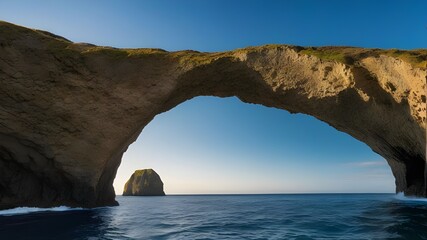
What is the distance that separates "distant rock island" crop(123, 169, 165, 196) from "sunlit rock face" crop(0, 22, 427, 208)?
274ft

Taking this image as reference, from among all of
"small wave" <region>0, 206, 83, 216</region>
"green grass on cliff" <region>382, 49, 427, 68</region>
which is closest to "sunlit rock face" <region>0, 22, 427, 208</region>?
"green grass on cliff" <region>382, 49, 427, 68</region>

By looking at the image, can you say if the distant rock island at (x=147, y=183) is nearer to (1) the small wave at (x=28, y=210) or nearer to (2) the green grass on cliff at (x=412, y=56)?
(1) the small wave at (x=28, y=210)

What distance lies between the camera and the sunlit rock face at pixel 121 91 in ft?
71.2

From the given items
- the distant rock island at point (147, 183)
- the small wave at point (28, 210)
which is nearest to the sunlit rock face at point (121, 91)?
the small wave at point (28, 210)

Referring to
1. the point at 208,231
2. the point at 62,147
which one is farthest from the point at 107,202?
the point at 208,231

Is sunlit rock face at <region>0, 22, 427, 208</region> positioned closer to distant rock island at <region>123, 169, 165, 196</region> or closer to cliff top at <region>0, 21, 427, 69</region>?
cliff top at <region>0, 21, 427, 69</region>

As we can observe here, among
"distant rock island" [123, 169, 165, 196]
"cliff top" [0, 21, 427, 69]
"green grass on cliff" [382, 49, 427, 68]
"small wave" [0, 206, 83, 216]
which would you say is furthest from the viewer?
"distant rock island" [123, 169, 165, 196]

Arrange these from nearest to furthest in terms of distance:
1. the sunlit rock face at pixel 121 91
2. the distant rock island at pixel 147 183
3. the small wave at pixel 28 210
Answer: the sunlit rock face at pixel 121 91 < the small wave at pixel 28 210 < the distant rock island at pixel 147 183

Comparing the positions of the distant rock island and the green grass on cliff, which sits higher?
the green grass on cliff

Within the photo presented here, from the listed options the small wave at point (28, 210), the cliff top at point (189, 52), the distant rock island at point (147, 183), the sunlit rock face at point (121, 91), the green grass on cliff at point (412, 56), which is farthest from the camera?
the distant rock island at point (147, 183)

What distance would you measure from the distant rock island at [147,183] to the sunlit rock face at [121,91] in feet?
274

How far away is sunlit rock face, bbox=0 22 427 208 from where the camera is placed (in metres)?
21.7

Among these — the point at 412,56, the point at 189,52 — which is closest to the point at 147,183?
the point at 189,52

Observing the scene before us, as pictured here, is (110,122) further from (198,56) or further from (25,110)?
(198,56)
